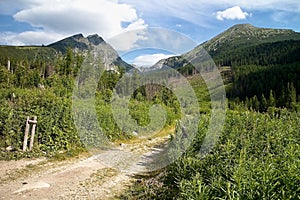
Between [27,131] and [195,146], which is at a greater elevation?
[195,146]

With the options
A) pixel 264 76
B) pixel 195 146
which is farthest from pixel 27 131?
pixel 264 76

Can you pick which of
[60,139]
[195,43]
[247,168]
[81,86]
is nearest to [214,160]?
[247,168]

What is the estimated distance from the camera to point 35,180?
991cm

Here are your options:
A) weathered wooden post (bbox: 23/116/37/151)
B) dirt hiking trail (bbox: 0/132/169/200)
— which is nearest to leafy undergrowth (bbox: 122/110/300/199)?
dirt hiking trail (bbox: 0/132/169/200)

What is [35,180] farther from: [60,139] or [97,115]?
[97,115]

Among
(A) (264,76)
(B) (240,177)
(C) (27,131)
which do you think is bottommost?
(C) (27,131)

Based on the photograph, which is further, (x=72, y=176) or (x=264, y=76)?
(x=264, y=76)

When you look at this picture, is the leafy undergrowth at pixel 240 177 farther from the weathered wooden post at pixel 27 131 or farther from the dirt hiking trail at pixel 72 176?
the weathered wooden post at pixel 27 131

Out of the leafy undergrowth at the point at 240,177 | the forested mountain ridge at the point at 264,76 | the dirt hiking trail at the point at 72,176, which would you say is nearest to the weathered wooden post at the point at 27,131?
the dirt hiking trail at the point at 72,176

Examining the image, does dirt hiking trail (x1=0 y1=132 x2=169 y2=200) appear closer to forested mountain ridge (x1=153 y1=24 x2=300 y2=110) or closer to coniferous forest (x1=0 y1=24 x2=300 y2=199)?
coniferous forest (x1=0 y1=24 x2=300 y2=199)

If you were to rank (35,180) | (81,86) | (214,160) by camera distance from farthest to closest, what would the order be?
(81,86)
(35,180)
(214,160)

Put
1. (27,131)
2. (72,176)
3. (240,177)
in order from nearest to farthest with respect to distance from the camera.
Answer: (240,177), (72,176), (27,131)

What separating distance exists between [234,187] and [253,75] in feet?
338

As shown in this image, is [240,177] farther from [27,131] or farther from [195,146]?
[27,131]
